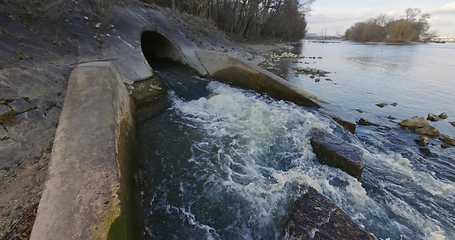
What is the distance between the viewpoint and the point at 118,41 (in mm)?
9016

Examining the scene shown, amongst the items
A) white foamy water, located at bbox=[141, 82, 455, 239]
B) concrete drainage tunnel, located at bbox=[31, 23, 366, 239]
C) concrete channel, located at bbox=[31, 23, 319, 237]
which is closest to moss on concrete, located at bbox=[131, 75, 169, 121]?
concrete drainage tunnel, located at bbox=[31, 23, 366, 239]

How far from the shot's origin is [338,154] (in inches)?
191

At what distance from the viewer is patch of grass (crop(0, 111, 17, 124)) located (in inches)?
145

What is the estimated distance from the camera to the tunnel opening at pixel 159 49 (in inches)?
457

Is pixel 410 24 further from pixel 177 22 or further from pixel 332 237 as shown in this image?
pixel 332 237

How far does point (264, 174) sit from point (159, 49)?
35.5 feet

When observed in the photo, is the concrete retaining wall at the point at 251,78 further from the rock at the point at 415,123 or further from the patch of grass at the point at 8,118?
the patch of grass at the point at 8,118

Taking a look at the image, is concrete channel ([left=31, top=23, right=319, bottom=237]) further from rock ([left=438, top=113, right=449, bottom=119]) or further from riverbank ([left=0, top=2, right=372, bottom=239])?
rock ([left=438, top=113, right=449, bottom=119])

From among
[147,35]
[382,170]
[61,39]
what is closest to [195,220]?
[382,170]

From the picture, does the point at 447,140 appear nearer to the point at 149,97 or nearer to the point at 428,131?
the point at 428,131

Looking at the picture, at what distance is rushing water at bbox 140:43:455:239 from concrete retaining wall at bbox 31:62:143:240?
2.77 ft

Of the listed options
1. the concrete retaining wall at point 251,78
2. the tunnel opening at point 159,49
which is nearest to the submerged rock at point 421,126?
the concrete retaining wall at point 251,78

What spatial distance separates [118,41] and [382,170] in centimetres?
1021

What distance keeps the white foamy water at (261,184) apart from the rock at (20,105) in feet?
7.95
